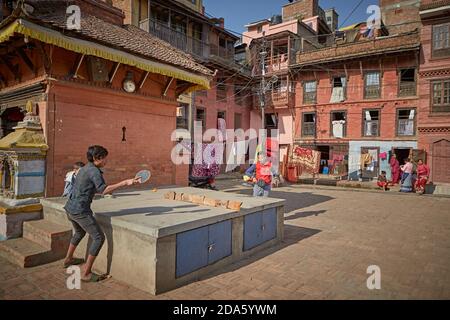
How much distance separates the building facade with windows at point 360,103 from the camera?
2333cm

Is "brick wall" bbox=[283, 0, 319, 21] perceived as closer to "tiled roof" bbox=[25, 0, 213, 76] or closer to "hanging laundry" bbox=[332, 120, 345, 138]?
"hanging laundry" bbox=[332, 120, 345, 138]

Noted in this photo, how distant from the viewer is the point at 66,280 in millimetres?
4477

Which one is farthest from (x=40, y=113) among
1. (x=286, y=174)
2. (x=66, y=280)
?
(x=286, y=174)

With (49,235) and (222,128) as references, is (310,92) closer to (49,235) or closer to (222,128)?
(222,128)

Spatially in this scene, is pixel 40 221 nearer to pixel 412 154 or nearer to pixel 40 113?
pixel 40 113

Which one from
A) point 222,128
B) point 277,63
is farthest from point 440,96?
point 222,128

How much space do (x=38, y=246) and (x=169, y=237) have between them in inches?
115

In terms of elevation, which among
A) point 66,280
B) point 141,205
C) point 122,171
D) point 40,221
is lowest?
point 66,280

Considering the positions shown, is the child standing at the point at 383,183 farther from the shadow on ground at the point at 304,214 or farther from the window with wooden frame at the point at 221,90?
the window with wooden frame at the point at 221,90

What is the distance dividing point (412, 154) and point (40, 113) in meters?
22.9

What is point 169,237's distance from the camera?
163 inches

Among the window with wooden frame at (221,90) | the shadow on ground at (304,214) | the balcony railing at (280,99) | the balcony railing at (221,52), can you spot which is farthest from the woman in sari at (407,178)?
the balcony railing at (221,52)

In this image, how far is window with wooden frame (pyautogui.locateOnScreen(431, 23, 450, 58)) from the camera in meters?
20.6

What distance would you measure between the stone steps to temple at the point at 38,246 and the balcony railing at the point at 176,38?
60.6ft
